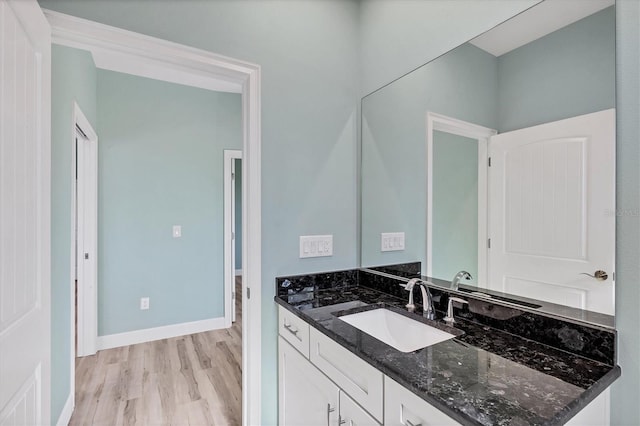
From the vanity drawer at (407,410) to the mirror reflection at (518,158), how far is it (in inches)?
25.0

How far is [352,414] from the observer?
1.03 m

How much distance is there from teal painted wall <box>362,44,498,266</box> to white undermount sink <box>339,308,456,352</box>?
0.38 m

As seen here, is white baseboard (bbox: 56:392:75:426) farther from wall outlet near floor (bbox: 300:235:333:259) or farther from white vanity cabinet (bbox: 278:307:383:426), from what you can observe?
wall outlet near floor (bbox: 300:235:333:259)

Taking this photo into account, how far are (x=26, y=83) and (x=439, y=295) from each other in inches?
68.1

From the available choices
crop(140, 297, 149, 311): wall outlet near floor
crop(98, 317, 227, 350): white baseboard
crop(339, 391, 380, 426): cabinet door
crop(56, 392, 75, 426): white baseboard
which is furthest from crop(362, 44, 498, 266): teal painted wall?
crop(140, 297, 149, 311): wall outlet near floor

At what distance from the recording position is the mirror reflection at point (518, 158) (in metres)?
0.95

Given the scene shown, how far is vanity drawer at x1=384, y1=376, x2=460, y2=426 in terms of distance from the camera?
0.75 m

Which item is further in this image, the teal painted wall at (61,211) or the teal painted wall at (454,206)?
the teal painted wall at (61,211)

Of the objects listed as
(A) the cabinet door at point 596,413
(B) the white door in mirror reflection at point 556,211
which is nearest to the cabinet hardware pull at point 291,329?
(B) the white door in mirror reflection at point 556,211

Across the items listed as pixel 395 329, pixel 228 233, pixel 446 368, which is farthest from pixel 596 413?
pixel 228 233

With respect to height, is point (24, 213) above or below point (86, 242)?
above

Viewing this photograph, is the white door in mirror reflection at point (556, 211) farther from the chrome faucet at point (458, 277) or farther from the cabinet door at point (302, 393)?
the cabinet door at point (302, 393)

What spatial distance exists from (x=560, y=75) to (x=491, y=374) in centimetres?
99

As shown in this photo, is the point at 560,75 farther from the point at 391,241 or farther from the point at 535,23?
the point at 391,241
